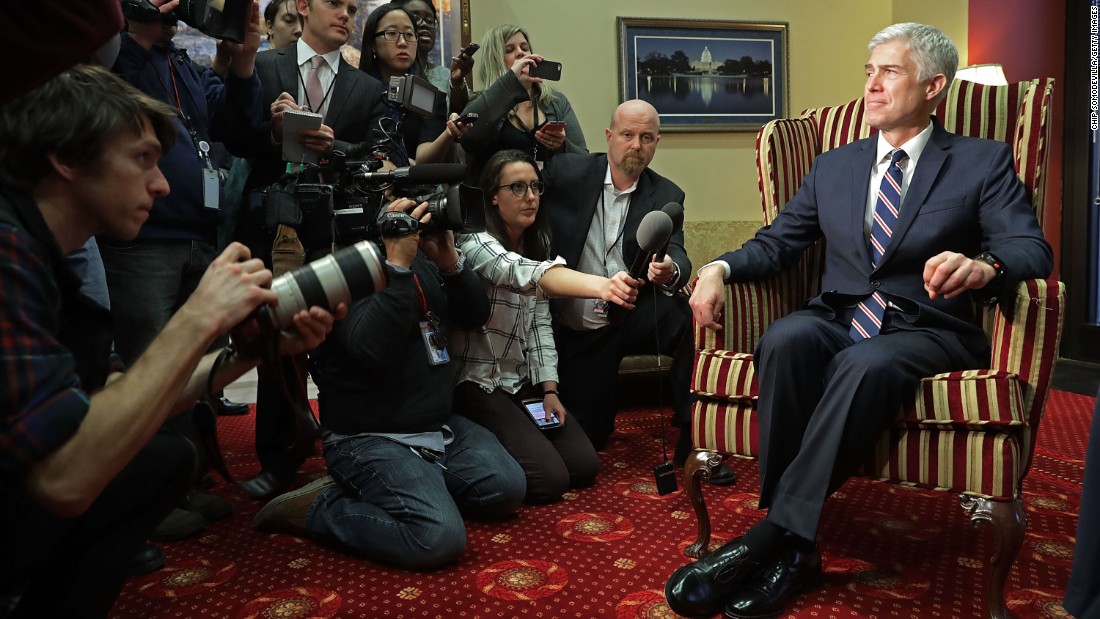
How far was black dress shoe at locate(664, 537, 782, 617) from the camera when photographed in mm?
1775

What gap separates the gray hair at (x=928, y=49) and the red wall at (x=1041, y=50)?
2.82m

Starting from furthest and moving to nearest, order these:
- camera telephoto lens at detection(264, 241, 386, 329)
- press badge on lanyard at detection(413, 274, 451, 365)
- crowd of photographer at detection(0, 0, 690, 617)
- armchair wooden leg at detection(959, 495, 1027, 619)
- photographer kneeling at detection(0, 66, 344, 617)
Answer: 1. press badge on lanyard at detection(413, 274, 451, 365)
2. armchair wooden leg at detection(959, 495, 1027, 619)
3. camera telephoto lens at detection(264, 241, 386, 329)
4. crowd of photographer at detection(0, 0, 690, 617)
5. photographer kneeling at detection(0, 66, 344, 617)

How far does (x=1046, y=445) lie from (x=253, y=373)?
4031mm

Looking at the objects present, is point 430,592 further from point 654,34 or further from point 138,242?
point 654,34

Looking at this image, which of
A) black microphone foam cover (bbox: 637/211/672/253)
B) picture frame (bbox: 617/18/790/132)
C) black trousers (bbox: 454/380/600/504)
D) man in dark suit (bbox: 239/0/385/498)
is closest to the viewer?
black microphone foam cover (bbox: 637/211/672/253)

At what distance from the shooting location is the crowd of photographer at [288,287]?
46.0 inches

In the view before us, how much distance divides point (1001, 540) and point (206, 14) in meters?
2.19

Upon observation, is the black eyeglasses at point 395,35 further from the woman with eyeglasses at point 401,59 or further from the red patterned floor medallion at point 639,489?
the red patterned floor medallion at point 639,489

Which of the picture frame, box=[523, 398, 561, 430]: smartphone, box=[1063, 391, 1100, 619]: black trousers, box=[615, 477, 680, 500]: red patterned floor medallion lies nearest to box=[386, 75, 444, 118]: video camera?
box=[523, 398, 561, 430]: smartphone

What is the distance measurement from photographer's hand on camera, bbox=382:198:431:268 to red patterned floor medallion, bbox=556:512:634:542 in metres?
0.84

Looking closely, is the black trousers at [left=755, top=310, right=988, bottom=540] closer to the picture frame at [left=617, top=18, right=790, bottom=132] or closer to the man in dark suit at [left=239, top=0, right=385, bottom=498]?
the man in dark suit at [left=239, top=0, right=385, bottom=498]

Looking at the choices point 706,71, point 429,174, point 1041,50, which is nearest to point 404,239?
point 429,174

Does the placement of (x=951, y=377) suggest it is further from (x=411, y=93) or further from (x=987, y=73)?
(x=987, y=73)

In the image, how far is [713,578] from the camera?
1.79m
